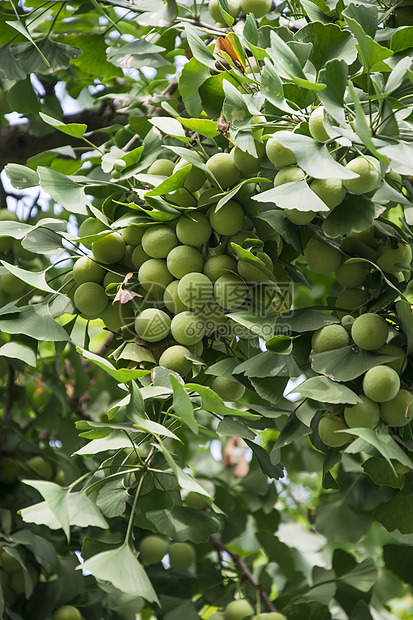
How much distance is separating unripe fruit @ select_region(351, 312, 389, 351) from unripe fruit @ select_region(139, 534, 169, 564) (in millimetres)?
806

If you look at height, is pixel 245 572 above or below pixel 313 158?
below

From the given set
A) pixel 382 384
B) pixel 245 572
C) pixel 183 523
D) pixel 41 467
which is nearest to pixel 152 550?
pixel 245 572

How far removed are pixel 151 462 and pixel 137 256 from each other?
0.28 metres

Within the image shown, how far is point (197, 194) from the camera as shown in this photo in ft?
2.82

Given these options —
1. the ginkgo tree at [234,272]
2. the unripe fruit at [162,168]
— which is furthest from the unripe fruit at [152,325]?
the unripe fruit at [162,168]

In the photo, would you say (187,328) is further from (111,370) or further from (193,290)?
(111,370)

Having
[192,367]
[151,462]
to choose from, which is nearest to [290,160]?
[192,367]

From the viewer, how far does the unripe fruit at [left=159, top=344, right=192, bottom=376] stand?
771mm

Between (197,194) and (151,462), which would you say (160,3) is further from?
(151,462)

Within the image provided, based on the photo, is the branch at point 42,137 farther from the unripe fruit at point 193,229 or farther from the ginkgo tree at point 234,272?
the unripe fruit at point 193,229

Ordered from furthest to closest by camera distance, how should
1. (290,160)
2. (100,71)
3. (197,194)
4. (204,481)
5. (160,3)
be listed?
(204,481)
(100,71)
(160,3)
(197,194)
(290,160)

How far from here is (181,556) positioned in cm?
137

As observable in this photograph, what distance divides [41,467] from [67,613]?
1.08 feet

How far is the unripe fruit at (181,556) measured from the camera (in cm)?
137
